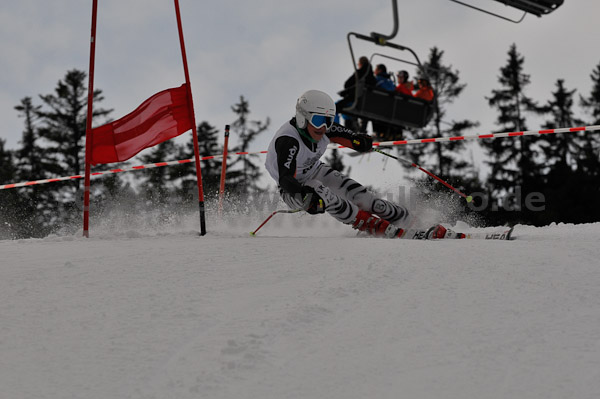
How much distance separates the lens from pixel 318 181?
20.2 feet

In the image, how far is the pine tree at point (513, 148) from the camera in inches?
1093

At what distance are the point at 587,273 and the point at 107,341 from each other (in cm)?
278

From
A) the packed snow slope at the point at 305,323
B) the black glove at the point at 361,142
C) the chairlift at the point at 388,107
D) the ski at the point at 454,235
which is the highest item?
the chairlift at the point at 388,107

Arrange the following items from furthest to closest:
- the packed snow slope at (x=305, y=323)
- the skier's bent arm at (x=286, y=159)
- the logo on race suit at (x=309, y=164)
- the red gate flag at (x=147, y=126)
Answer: the red gate flag at (x=147, y=126) < the logo on race suit at (x=309, y=164) < the skier's bent arm at (x=286, y=159) < the packed snow slope at (x=305, y=323)

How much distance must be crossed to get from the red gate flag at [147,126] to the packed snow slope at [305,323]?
8.57 ft

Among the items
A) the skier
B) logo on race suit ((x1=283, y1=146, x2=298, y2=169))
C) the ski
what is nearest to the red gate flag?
the skier

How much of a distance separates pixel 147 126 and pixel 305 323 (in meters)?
4.40

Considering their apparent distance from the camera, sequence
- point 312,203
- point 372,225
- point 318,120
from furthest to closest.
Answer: point 372,225, point 318,120, point 312,203

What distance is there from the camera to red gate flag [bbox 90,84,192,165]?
22.0 feet

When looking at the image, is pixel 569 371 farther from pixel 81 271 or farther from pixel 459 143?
pixel 459 143

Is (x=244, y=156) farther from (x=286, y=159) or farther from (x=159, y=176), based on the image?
(x=286, y=159)

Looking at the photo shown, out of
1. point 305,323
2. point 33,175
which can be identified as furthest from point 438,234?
point 33,175

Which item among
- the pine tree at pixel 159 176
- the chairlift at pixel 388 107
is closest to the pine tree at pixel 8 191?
the pine tree at pixel 159 176

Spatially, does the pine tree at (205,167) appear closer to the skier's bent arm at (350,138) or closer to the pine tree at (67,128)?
the pine tree at (67,128)
